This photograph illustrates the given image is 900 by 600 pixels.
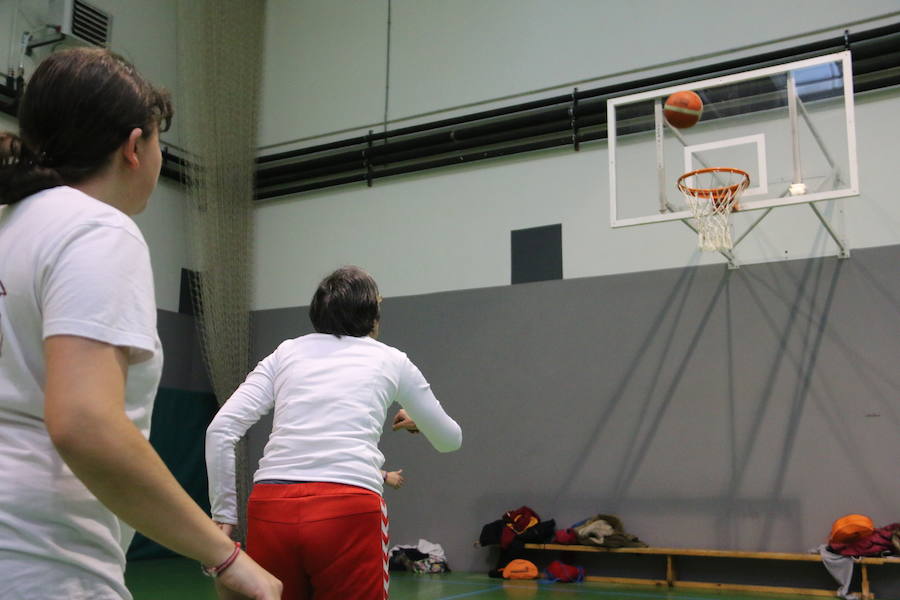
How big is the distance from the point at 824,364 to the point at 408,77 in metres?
5.60

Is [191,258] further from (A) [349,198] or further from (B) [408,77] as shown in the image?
(B) [408,77]

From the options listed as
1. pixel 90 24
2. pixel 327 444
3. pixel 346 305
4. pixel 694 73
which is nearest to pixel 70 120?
pixel 327 444

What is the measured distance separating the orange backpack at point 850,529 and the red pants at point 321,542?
5.17 m

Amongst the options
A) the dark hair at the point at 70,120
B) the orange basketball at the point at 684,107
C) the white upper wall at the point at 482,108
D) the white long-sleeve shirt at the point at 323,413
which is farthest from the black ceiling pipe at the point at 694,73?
the dark hair at the point at 70,120

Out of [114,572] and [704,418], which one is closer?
[114,572]

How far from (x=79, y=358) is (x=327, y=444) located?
141cm

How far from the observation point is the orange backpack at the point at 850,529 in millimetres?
6258

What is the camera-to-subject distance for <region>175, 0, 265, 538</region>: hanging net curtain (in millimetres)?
9508

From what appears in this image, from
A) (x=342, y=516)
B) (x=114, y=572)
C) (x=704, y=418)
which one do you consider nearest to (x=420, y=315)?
(x=704, y=418)

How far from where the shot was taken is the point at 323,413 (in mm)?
2441

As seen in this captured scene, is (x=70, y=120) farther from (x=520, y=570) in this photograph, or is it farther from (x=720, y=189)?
(x=520, y=570)

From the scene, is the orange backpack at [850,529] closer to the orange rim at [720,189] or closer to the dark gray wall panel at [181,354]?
the orange rim at [720,189]

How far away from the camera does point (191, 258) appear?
9.94 m

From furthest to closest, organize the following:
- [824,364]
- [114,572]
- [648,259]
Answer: [648,259], [824,364], [114,572]
